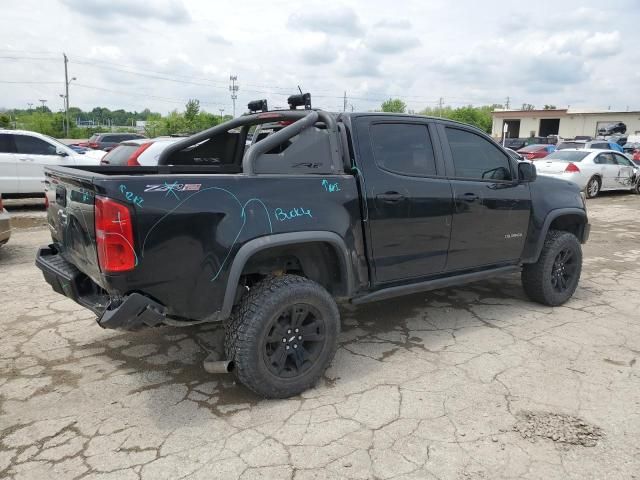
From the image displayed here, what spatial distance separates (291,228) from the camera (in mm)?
3236

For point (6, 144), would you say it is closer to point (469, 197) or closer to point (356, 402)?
Result: point (469, 197)

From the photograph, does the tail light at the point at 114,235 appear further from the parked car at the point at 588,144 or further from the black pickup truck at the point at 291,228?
the parked car at the point at 588,144

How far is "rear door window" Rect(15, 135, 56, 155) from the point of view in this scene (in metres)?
10.9

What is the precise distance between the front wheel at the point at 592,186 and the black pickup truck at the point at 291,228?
38.7 feet

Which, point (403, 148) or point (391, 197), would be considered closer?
point (391, 197)

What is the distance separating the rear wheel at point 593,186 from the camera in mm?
15359

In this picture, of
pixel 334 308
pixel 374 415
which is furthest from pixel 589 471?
pixel 334 308

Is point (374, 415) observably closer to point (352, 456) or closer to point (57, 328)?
point (352, 456)

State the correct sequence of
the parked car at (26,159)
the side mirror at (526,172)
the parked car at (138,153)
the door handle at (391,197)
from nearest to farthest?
the door handle at (391,197) < the side mirror at (526,172) < the parked car at (138,153) < the parked car at (26,159)

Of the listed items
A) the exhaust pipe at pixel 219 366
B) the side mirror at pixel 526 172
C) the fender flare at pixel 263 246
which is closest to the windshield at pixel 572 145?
the side mirror at pixel 526 172

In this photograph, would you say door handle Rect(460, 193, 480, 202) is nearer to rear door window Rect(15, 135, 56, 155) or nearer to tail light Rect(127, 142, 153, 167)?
tail light Rect(127, 142, 153, 167)

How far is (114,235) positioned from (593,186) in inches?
622

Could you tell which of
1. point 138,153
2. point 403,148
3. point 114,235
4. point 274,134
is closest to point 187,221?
point 114,235

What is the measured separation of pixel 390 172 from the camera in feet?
12.6
